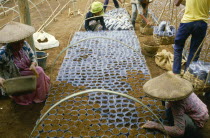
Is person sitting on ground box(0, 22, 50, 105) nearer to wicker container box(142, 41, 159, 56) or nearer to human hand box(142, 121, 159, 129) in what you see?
human hand box(142, 121, 159, 129)

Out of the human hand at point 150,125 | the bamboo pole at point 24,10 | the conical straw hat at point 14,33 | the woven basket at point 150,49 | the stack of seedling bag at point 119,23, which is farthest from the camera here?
the stack of seedling bag at point 119,23

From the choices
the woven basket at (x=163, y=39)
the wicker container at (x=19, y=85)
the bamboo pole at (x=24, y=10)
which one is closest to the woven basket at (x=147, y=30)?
the woven basket at (x=163, y=39)

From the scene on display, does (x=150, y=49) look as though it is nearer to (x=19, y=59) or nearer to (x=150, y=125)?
(x=150, y=125)

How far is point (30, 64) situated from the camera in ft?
9.25

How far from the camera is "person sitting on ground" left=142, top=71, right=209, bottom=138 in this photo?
1631 mm

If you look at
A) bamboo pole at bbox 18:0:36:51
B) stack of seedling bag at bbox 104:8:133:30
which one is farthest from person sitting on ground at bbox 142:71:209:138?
stack of seedling bag at bbox 104:8:133:30

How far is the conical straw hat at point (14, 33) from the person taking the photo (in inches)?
88.6

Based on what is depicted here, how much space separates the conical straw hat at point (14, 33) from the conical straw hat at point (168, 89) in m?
1.63

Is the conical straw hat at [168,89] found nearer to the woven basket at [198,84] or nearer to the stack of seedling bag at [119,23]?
the woven basket at [198,84]

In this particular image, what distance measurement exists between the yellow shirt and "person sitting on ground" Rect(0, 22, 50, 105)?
230 cm

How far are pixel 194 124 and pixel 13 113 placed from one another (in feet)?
A: 8.02

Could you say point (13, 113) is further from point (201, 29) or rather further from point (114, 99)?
point (201, 29)

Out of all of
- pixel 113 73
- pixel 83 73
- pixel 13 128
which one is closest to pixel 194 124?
pixel 113 73

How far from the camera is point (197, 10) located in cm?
277
